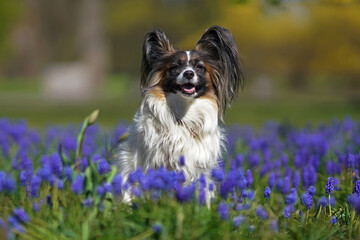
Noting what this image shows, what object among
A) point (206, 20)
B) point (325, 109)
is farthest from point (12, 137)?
point (206, 20)

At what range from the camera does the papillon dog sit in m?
4.71

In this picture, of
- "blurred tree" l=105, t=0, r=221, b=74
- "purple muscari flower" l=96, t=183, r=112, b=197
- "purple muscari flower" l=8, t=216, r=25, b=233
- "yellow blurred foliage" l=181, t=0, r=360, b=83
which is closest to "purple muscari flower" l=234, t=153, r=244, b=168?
"purple muscari flower" l=96, t=183, r=112, b=197

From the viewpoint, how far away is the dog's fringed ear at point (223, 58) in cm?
487

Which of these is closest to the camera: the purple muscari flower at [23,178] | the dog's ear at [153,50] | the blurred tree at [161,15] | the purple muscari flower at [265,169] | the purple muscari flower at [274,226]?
the purple muscari flower at [274,226]

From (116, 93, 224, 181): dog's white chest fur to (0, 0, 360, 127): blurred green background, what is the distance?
1.52 metres

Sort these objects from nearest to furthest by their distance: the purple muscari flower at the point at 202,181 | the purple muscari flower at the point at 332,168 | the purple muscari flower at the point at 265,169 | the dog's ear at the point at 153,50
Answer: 1. the purple muscari flower at the point at 202,181
2. the dog's ear at the point at 153,50
3. the purple muscari flower at the point at 332,168
4. the purple muscari flower at the point at 265,169

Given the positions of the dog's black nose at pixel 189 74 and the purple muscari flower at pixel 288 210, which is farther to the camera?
the dog's black nose at pixel 189 74

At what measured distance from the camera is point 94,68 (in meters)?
32.2

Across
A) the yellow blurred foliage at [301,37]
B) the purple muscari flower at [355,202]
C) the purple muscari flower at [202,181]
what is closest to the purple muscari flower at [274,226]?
the purple muscari flower at [202,181]

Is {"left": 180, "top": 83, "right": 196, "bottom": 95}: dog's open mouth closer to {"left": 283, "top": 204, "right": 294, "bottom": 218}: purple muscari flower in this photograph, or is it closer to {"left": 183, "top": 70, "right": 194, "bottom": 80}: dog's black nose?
{"left": 183, "top": 70, "right": 194, "bottom": 80}: dog's black nose

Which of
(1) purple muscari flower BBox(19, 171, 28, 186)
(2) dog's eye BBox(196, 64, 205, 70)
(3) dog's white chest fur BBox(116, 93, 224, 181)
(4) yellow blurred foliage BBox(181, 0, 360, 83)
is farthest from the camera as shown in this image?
(4) yellow blurred foliage BBox(181, 0, 360, 83)

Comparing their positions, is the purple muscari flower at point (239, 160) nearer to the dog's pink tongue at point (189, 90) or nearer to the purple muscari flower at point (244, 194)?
the dog's pink tongue at point (189, 90)

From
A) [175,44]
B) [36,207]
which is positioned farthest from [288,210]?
[175,44]

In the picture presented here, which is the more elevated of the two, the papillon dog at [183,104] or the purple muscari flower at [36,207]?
the papillon dog at [183,104]
